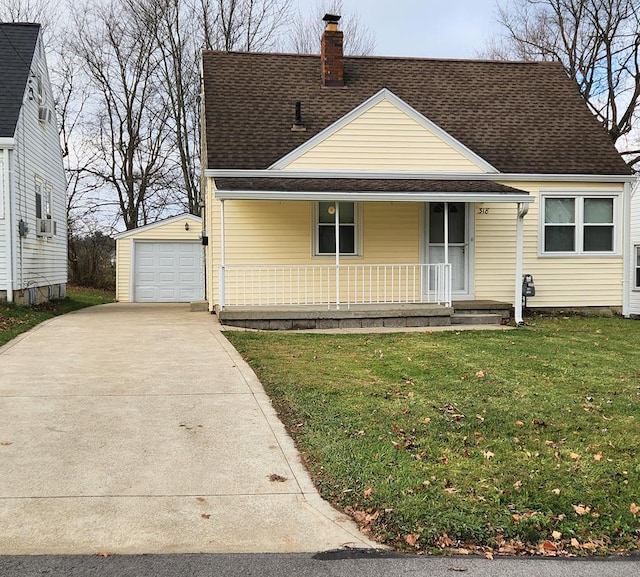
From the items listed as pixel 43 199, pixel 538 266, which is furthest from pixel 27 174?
pixel 538 266

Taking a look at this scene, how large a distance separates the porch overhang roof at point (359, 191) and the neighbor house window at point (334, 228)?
0.69 meters

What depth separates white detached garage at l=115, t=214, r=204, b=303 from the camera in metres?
20.8

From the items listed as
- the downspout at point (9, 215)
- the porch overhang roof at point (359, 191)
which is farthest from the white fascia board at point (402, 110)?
the downspout at point (9, 215)

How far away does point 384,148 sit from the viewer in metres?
13.9

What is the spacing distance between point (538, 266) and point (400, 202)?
365 cm

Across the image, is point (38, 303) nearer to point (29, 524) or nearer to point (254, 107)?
point (254, 107)

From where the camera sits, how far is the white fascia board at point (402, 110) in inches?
535

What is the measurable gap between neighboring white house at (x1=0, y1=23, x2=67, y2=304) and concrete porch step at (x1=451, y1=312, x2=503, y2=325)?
31.9 feet

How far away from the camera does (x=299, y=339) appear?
34.3ft

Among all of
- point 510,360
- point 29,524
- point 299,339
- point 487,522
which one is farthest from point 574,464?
point 299,339

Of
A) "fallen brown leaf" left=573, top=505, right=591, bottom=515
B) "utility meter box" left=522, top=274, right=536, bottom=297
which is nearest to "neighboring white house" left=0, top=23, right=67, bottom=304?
"utility meter box" left=522, top=274, right=536, bottom=297

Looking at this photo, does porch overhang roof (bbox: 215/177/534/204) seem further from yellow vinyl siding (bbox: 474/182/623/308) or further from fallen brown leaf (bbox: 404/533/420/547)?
fallen brown leaf (bbox: 404/533/420/547)

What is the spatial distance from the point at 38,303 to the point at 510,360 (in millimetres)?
12650

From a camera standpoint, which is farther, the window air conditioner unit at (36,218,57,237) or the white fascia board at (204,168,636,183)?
the window air conditioner unit at (36,218,57,237)
